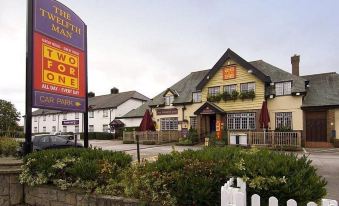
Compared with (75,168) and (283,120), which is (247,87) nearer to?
(283,120)

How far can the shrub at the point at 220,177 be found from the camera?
15.5ft

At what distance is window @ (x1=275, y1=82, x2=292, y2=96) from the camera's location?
1065 inches

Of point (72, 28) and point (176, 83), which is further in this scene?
point (176, 83)

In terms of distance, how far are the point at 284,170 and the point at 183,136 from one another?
87.2 feet

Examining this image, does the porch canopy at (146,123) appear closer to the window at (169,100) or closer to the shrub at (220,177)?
the window at (169,100)

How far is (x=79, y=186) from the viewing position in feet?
22.6

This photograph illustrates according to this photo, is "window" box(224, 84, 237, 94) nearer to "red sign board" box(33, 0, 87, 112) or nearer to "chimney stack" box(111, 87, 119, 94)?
"red sign board" box(33, 0, 87, 112)

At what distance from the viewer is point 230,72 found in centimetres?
3038

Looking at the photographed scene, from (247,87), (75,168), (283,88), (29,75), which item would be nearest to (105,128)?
(247,87)

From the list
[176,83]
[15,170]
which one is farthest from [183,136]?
[15,170]

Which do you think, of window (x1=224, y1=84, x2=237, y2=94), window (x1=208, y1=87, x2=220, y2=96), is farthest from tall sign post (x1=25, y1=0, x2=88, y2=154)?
window (x1=208, y1=87, x2=220, y2=96)

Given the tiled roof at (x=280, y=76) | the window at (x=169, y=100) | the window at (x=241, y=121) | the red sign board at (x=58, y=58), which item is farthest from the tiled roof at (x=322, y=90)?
the red sign board at (x=58, y=58)

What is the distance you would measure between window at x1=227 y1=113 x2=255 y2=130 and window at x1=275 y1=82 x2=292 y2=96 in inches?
113

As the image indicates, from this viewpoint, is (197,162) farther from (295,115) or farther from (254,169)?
(295,115)
